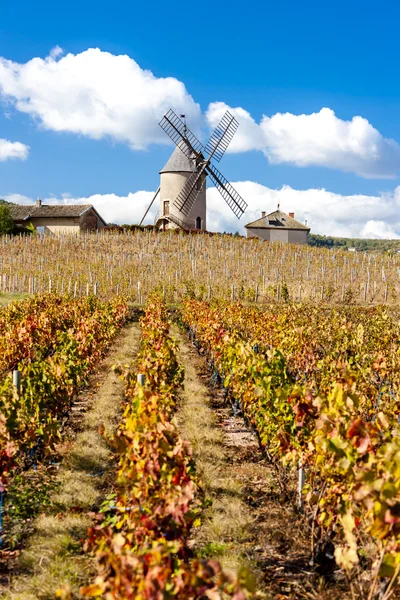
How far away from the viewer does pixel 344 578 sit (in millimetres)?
4871

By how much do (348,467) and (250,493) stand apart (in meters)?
2.91

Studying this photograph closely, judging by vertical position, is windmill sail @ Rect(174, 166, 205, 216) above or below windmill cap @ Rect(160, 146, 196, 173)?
below

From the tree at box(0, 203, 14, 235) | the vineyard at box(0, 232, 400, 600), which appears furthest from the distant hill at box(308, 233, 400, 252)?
the vineyard at box(0, 232, 400, 600)

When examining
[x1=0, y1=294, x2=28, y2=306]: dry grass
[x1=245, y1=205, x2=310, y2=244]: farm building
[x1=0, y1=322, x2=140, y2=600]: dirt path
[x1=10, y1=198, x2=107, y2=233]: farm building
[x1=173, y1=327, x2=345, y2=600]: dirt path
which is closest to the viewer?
[x1=0, y1=322, x2=140, y2=600]: dirt path

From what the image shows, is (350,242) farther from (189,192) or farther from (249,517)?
(249,517)

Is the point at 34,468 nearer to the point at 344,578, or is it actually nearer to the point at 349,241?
the point at 344,578

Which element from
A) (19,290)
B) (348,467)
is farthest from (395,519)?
(19,290)

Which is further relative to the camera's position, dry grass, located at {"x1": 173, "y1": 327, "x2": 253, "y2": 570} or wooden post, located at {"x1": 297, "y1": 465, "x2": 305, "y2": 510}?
wooden post, located at {"x1": 297, "y1": 465, "x2": 305, "y2": 510}

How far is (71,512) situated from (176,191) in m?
36.9

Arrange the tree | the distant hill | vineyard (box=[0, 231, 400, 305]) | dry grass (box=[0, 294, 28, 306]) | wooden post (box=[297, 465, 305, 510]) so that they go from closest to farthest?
wooden post (box=[297, 465, 305, 510]) < dry grass (box=[0, 294, 28, 306]) < vineyard (box=[0, 231, 400, 305]) < the tree < the distant hill

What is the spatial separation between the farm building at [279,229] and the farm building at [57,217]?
16.5 m

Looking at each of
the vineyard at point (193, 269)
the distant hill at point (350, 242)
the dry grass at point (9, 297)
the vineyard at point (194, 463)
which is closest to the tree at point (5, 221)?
the vineyard at point (193, 269)

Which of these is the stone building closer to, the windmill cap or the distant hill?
the windmill cap

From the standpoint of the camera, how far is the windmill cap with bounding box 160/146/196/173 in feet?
137
